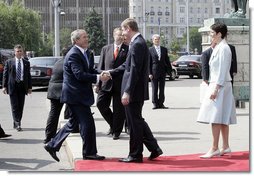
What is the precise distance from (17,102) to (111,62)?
2880 mm

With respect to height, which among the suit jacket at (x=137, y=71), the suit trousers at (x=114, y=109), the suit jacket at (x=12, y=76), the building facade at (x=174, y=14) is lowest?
the suit trousers at (x=114, y=109)

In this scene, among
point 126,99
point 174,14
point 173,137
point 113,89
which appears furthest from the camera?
→ point 174,14

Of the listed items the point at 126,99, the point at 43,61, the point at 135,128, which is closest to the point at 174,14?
the point at 43,61

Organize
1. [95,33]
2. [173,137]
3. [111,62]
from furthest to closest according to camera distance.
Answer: [95,33]
[111,62]
[173,137]

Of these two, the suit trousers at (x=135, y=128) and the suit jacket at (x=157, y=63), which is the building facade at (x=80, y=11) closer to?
the suit jacket at (x=157, y=63)

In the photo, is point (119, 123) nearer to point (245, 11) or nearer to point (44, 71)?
point (245, 11)

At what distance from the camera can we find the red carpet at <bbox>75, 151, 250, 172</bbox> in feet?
22.6

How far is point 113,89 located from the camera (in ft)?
31.6

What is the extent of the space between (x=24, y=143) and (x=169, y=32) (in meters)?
136

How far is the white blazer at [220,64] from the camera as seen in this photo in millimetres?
7320

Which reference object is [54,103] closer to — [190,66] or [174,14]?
[190,66]

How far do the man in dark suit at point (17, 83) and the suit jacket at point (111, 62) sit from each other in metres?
2.49

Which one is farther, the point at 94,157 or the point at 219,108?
the point at 94,157

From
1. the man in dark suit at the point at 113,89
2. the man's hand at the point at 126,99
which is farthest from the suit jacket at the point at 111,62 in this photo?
the man's hand at the point at 126,99
